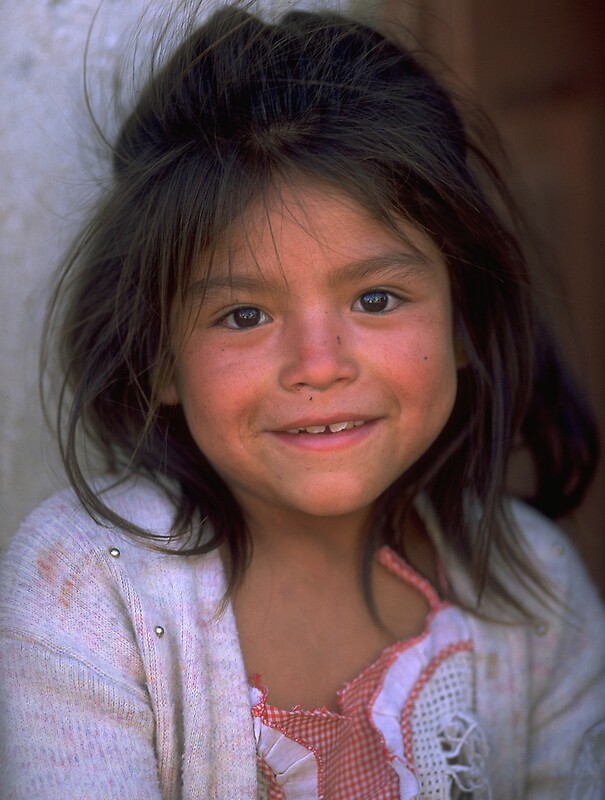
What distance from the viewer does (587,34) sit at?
7.72ft

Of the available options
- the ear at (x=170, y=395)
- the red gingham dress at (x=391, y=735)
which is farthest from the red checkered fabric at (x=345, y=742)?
the ear at (x=170, y=395)

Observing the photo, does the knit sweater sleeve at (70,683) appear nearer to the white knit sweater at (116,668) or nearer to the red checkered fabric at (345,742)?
the white knit sweater at (116,668)

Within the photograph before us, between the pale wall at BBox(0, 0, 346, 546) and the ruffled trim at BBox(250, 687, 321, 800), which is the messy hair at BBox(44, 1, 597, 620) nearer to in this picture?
the pale wall at BBox(0, 0, 346, 546)

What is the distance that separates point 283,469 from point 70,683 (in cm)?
37

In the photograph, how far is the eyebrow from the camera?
1186 mm

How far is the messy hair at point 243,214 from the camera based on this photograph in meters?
1.21

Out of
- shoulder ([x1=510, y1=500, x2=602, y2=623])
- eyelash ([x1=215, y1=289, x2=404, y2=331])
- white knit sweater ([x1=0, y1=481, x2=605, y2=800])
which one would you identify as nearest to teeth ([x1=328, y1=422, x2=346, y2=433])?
eyelash ([x1=215, y1=289, x2=404, y2=331])

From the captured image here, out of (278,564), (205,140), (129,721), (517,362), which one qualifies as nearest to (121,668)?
(129,721)

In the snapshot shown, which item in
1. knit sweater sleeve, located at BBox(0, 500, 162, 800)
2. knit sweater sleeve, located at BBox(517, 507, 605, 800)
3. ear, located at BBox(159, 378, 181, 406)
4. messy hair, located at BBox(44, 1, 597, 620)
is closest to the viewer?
knit sweater sleeve, located at BBox(0, 500, 162, 800)

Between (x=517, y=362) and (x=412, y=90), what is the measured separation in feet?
1.53

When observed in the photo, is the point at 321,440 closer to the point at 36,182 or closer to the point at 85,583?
the point at 85,583

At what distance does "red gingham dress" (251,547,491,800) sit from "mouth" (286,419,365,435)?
352 mm

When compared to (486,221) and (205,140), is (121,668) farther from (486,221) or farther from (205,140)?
(486,221)

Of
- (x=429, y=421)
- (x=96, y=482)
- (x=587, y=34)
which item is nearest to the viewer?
(x=429, y=421)
